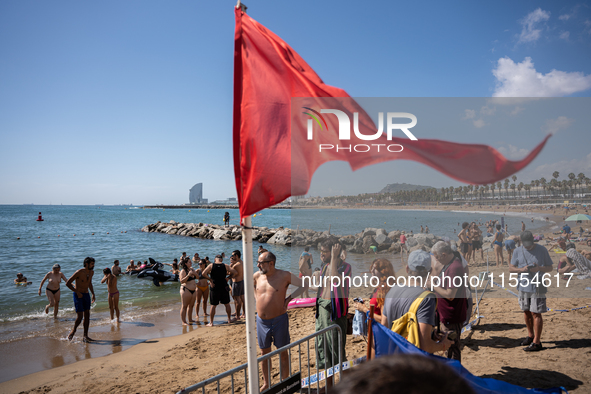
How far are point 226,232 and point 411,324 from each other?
37.2 m

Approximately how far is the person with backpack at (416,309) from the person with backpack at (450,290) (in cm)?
34

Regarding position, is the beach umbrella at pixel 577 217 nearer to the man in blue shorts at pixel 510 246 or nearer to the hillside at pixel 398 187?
the man in blue shorts at pixel 510 246

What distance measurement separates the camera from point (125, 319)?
35.1ft

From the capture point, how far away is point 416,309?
3234mm

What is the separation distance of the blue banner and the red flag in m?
1.65

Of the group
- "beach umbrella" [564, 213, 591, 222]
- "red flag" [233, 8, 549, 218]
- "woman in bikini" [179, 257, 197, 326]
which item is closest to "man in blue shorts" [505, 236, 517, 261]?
"beach umbrella" [564, 213, 591, 222]

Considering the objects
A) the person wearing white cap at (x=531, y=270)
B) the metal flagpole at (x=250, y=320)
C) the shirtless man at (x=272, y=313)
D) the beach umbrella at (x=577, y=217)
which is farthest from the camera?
the person wearing white cap at (x=531, y=270)

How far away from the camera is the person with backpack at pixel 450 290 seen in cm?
389

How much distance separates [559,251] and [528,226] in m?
1.24

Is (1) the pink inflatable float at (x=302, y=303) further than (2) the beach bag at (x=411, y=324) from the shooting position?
Yes

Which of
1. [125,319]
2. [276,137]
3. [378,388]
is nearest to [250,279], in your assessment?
[276,137]

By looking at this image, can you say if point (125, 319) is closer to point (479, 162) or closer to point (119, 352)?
point (119, 352)

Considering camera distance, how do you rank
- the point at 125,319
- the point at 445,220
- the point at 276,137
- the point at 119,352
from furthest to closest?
the point at 125,319
the point at 119,352
the point at 445,220
the point at 276,137

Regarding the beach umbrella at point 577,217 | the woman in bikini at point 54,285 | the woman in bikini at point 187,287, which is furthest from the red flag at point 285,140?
the woman in bikini at point 54,285
